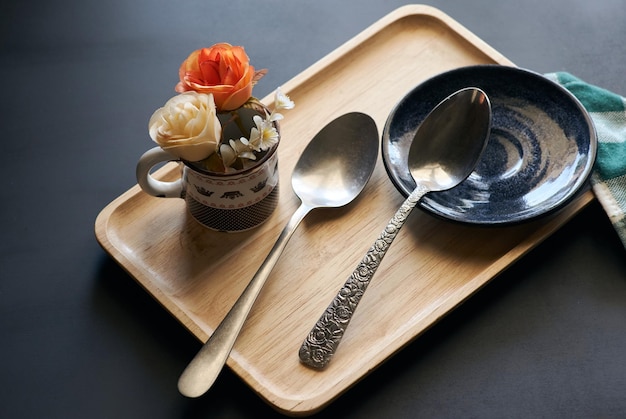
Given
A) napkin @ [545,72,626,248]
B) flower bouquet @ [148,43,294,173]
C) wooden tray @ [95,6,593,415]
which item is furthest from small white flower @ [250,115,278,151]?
napkin @ [545,72,626,248]

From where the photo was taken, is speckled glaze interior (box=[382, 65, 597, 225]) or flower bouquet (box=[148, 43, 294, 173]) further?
speckled glaze interior (box=[382, 65, 597, 225])

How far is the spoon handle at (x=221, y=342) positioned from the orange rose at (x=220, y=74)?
0.49 ft

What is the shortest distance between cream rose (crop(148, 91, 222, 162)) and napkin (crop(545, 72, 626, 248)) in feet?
1.28

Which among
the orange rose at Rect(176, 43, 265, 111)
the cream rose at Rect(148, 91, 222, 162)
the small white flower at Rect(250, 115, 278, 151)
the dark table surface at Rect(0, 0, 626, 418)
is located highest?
the orange rose at Rect(176, 43, 265, 111)

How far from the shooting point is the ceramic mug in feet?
2.40

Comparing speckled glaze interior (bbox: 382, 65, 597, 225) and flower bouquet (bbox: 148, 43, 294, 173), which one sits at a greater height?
flower bouquet (bbox: 148, 43, 294, 173)

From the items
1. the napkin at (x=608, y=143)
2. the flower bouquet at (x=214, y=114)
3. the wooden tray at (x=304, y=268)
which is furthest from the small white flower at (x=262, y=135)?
the napkin at (x=608, y=143)

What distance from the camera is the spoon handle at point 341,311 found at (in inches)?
28.2

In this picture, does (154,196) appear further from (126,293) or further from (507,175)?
(507,175)

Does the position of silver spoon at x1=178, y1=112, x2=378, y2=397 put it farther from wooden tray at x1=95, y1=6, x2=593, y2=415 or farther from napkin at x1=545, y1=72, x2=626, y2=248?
napkin at x1=545, y1=72, x2=626, y2=248

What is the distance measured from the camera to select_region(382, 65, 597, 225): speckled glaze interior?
0.80 metres

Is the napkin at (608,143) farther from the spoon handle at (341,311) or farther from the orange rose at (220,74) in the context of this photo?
the orange rose at (220,74)

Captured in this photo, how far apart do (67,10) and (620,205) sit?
69 cm

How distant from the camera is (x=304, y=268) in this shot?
0.78m
